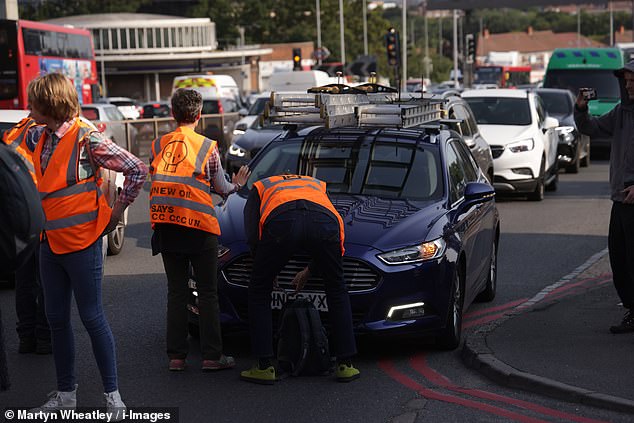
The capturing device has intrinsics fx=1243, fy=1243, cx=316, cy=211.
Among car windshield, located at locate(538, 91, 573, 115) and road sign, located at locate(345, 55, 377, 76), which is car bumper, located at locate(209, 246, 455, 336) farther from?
road sign, located at locate(345, 55, 377, 76)

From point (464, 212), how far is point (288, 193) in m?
2.34

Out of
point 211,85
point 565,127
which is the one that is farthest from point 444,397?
point 211,85

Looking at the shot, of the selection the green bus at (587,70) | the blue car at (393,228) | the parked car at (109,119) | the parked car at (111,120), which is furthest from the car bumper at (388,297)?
the green bus at (587,70)

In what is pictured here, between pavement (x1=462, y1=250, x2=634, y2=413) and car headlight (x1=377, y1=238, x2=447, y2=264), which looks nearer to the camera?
pavement (x1=462, y1=250, x2=634, y2=413)

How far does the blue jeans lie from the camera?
651 centimetres

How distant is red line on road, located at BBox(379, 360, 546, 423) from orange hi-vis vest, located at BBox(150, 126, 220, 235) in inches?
57.0

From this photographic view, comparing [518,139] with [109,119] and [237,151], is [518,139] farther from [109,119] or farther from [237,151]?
[109,119]

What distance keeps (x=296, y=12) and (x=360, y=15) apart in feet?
69.2

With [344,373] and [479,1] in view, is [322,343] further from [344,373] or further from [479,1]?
[479,1]

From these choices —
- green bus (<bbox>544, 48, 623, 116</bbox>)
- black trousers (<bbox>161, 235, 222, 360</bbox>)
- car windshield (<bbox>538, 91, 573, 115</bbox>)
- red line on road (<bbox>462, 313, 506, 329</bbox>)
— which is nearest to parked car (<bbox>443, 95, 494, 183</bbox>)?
red line on road (<bbox>462, 313, 506, 329</bbox>)

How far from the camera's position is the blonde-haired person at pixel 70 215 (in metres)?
6.47

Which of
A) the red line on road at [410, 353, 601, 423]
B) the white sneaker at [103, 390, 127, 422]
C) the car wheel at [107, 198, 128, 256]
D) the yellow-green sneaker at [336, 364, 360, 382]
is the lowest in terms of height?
the car wheel at [107, 198, 128, 256]

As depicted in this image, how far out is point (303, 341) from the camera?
766cm

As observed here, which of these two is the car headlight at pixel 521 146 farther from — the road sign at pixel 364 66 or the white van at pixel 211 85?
the white van at pixel 211 85
